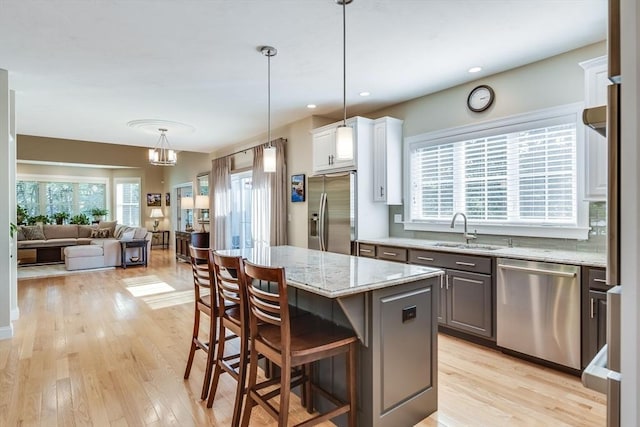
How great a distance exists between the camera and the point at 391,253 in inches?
157

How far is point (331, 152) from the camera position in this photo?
15.5 feet

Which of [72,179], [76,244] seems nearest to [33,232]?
[76,244]

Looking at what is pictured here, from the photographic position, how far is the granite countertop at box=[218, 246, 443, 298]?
1.77 meters

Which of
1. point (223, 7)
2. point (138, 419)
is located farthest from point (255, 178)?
point (138, 419)

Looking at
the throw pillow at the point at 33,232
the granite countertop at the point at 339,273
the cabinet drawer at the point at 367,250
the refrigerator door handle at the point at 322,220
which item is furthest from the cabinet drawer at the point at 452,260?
the throw pillow at the point at 33,232

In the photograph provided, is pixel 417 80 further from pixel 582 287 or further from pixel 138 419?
pixel 138 419

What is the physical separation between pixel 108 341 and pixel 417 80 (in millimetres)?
4287

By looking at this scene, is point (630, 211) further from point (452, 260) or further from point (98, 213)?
point (98, 213)

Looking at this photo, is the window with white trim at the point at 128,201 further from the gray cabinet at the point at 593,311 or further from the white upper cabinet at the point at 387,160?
the gray cabinet at the point at 593,311

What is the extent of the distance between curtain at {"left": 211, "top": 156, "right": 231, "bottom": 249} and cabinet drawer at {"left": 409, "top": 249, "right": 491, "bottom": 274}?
15.5 ft

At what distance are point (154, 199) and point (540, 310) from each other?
38.3ft

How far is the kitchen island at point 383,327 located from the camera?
1889 mm

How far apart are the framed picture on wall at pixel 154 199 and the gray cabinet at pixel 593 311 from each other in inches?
470

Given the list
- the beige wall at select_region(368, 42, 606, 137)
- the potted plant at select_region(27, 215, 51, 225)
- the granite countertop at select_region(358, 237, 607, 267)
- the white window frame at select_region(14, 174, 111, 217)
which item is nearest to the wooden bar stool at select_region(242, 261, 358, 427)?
the granite countertop at select_region(358, 237, 607, 267)
